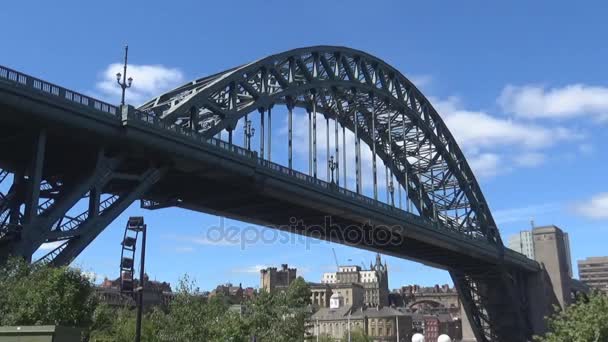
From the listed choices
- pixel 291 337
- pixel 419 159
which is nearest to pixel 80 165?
pixel 291 337

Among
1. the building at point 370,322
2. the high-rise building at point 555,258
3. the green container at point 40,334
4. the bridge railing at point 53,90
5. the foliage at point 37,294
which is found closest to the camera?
the green container at point 40,334

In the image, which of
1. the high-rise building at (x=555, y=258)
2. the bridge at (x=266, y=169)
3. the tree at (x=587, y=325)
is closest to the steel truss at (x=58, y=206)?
the bridge at (x=266, y=169)

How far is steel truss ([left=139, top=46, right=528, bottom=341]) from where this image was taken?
57.2 meters

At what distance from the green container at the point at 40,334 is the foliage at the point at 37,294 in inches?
565

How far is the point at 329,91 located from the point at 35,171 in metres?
42.6

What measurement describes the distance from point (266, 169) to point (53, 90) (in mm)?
20844

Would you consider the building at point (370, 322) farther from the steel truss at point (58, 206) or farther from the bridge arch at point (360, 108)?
the steel truss at point (58, 206)

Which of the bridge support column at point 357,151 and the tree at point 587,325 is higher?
the bridge support column at point 357,151

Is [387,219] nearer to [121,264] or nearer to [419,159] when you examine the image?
[419,159]

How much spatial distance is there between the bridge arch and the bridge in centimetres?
17

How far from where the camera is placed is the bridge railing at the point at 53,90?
3794 centimetres

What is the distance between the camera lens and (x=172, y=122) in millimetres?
50938

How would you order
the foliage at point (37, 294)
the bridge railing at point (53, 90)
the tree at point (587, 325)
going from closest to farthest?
1. the foliage at point (37, 294)
2. the bridge railing at point (53, 90)
3. the tree at point (587, 325)

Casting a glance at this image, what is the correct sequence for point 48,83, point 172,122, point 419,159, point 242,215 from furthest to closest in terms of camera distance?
point 419,159 < point 242,215 < point 172,122 < point 48,83
